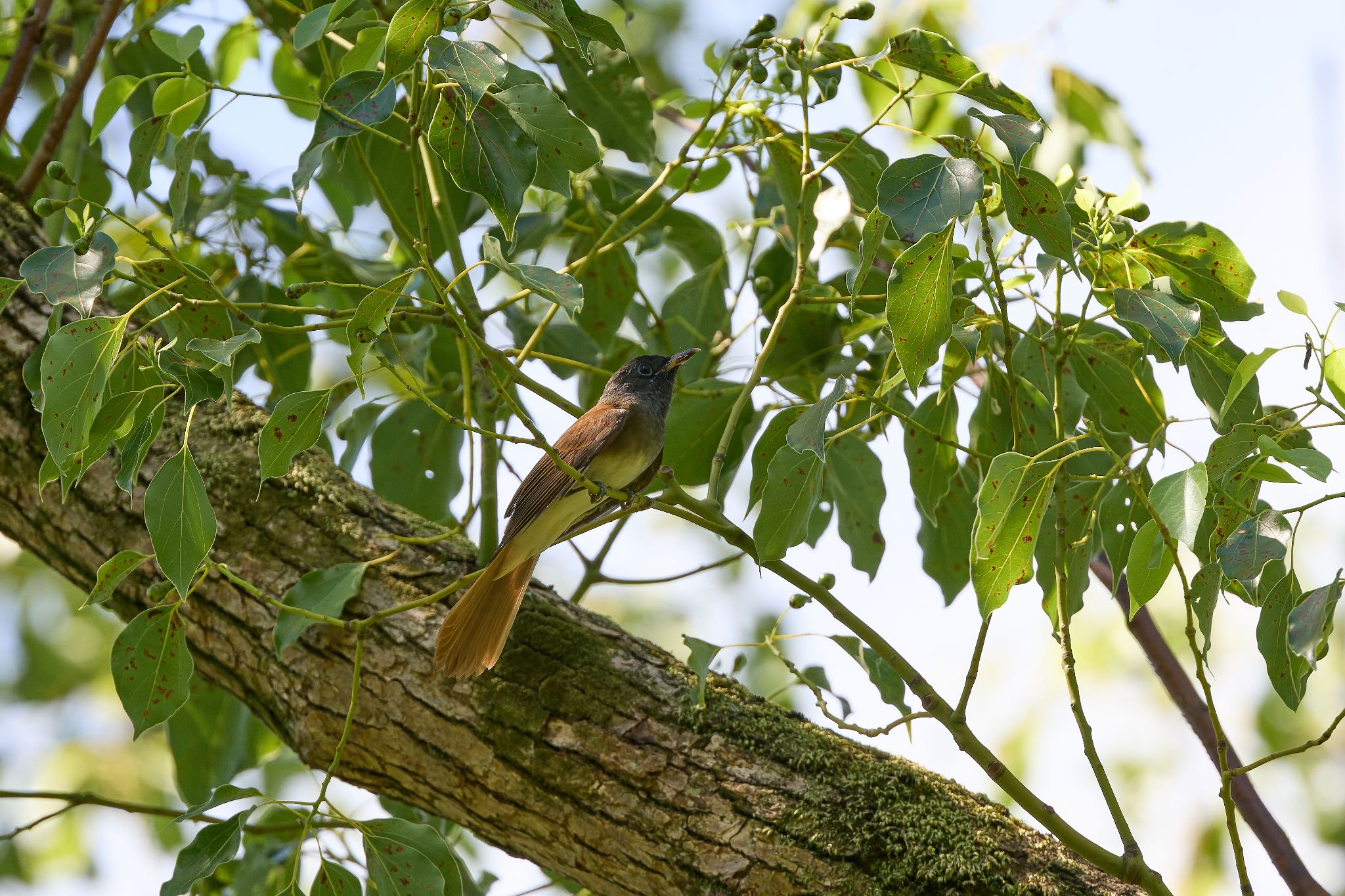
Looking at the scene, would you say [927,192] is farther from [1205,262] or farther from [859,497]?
[859,497]

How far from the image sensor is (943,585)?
2.92 meters

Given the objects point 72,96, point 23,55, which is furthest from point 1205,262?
point 23,55

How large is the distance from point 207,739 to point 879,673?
2.05 m

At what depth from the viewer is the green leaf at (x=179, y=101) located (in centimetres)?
268

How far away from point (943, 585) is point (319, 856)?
1617 millimetres

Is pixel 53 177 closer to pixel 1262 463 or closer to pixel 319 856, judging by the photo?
pixel 319 856

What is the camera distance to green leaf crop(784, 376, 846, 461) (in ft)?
6.24

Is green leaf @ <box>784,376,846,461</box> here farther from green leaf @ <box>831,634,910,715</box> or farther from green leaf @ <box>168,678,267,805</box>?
green leaf @ <box>168,678,267,805</box>

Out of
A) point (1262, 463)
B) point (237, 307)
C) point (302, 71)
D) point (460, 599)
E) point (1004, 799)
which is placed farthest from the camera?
point (1004, 799)

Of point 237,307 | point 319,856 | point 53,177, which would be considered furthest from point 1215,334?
point 53,177

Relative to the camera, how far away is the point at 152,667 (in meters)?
2.35

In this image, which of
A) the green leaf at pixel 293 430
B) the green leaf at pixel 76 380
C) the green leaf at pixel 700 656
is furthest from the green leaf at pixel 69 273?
the green leaf at pixel 700 656

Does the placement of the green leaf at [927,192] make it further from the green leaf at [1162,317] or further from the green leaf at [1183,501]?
the green leaf at [1183,501]

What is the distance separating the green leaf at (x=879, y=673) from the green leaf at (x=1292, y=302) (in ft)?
3.61
